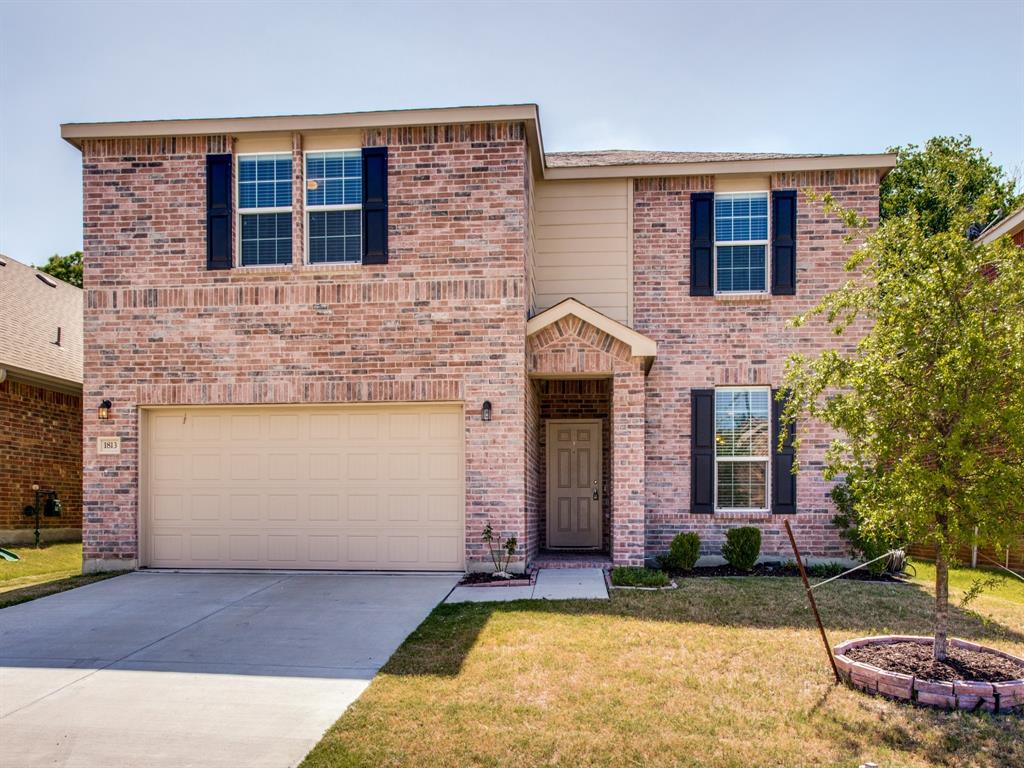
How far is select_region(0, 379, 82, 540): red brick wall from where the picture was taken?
45.2ft

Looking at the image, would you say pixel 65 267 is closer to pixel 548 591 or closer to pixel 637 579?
pixel 548 591

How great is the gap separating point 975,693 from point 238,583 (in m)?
8.09

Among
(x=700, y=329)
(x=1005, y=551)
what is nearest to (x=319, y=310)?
(x=700, y=329)

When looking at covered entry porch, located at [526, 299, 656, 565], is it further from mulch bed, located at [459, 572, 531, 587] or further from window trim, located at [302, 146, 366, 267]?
window trim, located at [302, 146, 366, 267]

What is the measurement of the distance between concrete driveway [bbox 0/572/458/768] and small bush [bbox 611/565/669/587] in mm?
2140

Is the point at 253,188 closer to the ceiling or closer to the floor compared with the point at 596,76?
closer to the floor

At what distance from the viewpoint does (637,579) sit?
9.73 m

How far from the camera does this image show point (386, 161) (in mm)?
10742

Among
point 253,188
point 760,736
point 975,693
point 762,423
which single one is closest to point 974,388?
point 975,693

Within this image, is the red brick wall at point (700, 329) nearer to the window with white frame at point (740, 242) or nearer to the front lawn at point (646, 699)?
the window with white frame at point (740, 242)

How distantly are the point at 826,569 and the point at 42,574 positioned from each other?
11.2 m

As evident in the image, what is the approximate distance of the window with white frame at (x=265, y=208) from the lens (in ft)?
35.8

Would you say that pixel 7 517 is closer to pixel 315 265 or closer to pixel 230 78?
pixel 315 265

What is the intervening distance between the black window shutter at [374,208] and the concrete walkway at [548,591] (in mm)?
4629
